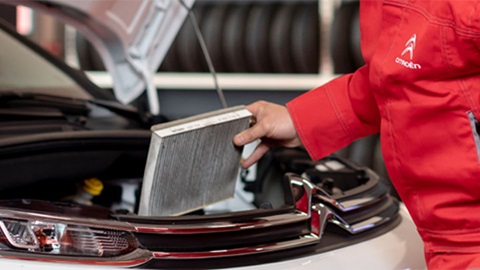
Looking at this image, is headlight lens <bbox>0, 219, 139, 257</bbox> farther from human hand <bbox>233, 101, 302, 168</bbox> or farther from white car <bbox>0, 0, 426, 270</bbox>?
human hand <bbox>233, 101, 302, 168</bbox>

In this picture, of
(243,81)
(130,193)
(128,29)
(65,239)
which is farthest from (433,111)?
(243,81)

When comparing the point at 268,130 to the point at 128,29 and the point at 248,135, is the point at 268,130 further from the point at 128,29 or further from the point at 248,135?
the point at 128,29

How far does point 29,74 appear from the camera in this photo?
1732 mm

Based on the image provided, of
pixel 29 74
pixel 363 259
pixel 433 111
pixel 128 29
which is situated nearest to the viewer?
pixel 433 111

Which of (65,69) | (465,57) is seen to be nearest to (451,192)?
(465,57)

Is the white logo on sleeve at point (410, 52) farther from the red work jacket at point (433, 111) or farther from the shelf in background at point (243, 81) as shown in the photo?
the shelf in background at point (243, 81)

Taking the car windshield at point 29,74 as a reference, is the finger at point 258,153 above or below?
below

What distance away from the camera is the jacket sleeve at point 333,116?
4.06 feet

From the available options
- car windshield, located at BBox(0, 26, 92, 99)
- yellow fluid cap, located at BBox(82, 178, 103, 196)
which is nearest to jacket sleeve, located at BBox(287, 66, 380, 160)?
yellow fluid cap, located at BBox(82, 178, 103, 196)

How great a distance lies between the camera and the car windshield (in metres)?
1.67

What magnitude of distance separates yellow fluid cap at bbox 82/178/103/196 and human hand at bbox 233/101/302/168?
31 centimetres

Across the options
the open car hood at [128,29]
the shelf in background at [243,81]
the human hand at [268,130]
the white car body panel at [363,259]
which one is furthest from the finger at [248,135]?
the shelf in background at [243,81]

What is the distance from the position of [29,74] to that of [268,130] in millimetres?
758

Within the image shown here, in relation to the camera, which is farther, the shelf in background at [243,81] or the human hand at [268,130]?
the shelf in background at [243,81]
